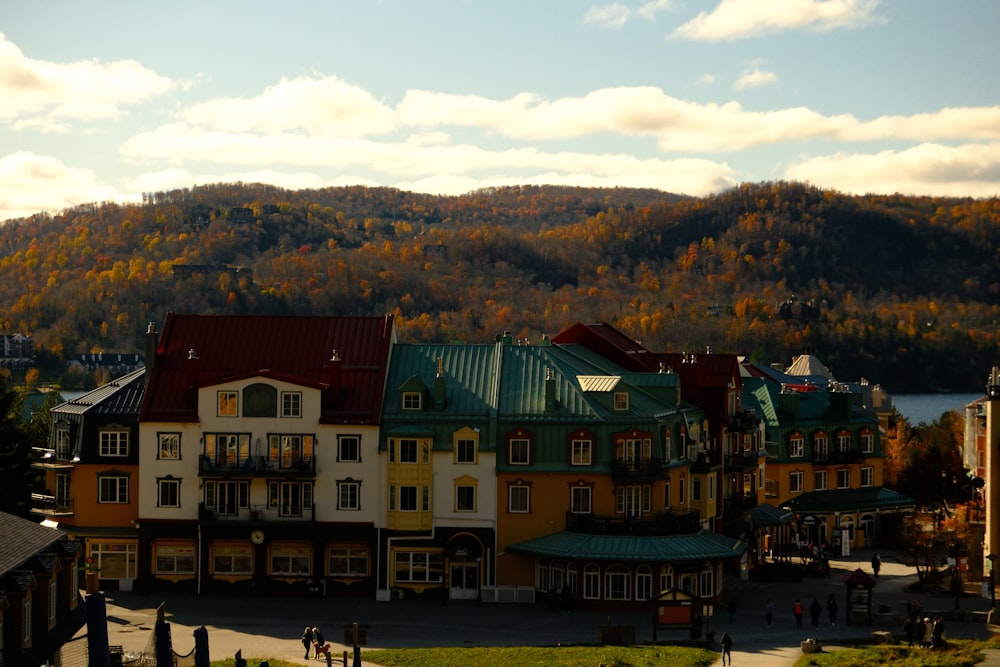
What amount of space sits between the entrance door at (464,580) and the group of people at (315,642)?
12683 mm

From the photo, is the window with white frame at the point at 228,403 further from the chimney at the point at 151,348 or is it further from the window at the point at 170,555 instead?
the window at the point at 170,555

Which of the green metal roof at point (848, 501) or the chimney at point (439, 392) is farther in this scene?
the green metal roof at point (848, 501)

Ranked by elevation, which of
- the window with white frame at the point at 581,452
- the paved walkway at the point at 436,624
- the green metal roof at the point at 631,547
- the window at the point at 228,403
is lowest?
the paved walkway at the point at 436,624

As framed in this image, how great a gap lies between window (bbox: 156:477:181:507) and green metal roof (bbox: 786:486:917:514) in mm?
38597

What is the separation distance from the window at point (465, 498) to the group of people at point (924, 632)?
19775mm

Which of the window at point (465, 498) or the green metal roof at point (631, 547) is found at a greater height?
the window at point (465, 498)

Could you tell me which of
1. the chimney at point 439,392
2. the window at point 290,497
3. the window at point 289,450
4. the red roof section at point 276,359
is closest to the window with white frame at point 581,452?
the chimney at point 439,392

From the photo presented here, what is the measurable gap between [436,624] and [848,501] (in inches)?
1493

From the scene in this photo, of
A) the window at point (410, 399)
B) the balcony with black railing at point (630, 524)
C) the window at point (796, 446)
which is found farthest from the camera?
the window at point (796, 446)

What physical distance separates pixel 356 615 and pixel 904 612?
24.1 m

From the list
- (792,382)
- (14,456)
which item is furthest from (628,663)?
(792,382)

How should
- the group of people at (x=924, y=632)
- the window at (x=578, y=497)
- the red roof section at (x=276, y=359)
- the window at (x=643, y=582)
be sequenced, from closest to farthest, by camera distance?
the group of people at (x=924, y=632) < the window at (x=643, y=582) < the window at (x=578, y=497) < the red roof section at (x=276, y=359)

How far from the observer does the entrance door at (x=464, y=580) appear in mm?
71875

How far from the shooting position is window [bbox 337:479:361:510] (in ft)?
237
